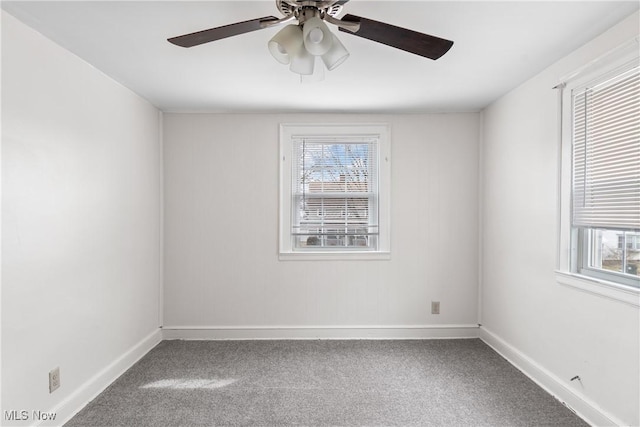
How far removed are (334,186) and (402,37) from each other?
2403 millimetres

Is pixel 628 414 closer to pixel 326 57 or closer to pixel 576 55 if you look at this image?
pixel 576 55

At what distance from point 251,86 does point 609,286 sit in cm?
272

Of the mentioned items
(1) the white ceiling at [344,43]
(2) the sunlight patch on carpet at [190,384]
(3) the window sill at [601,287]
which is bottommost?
(2) the sunlight patch on carpet at [190,384]

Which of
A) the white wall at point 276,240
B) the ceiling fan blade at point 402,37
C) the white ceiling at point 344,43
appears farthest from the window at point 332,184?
the ceiling fan blade at point 402,37

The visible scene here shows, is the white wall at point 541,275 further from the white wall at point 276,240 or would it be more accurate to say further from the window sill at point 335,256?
the window sill at point 335,256

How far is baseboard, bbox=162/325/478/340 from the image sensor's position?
153 inches

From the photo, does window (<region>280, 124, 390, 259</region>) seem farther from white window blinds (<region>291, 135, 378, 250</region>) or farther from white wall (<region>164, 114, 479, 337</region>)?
white wall (<region>164, 114, 479, 337</region>)

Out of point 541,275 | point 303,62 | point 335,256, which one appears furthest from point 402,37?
point 335,256

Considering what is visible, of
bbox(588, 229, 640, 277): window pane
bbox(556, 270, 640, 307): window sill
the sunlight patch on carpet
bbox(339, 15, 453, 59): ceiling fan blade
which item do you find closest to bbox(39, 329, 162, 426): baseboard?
the sunlight patch on carpet

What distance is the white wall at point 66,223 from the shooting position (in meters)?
2.01

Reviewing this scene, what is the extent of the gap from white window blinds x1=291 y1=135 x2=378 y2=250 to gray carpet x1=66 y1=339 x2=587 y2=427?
115cm

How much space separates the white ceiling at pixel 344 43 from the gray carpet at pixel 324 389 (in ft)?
7.38

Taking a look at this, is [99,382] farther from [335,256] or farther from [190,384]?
[335,256]

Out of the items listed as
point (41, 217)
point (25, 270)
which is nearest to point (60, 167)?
point (41, 217)
